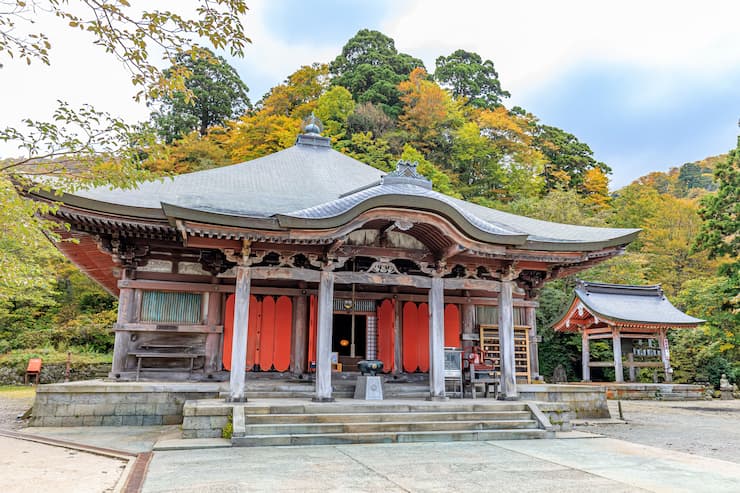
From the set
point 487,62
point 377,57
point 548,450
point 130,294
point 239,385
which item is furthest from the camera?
point 487,62

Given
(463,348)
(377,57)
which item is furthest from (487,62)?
(463,348)

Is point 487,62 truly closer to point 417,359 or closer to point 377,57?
point 377,57

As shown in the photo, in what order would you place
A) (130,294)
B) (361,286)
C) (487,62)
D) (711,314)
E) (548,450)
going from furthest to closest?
(487,62), (711,314), (361,286), (130,294), (548,450)

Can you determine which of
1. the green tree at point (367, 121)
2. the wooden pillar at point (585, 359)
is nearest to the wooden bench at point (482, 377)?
the wooden pillar at point (585, 359)

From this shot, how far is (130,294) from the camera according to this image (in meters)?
10.3

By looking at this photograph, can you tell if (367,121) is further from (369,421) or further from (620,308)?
(369,421)

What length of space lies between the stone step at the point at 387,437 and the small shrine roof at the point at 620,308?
12619 millimetres

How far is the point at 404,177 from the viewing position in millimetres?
10023

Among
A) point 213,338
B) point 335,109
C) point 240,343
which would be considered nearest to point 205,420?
point 240,343

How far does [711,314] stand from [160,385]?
18667mm

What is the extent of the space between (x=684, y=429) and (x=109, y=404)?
1136cm

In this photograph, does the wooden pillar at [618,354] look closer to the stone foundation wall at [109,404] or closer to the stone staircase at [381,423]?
the stone staircase at [381,423]

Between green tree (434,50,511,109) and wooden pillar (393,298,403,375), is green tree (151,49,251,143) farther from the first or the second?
wooden pillar (393,298,403,375)

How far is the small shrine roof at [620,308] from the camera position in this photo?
63.0 feet
